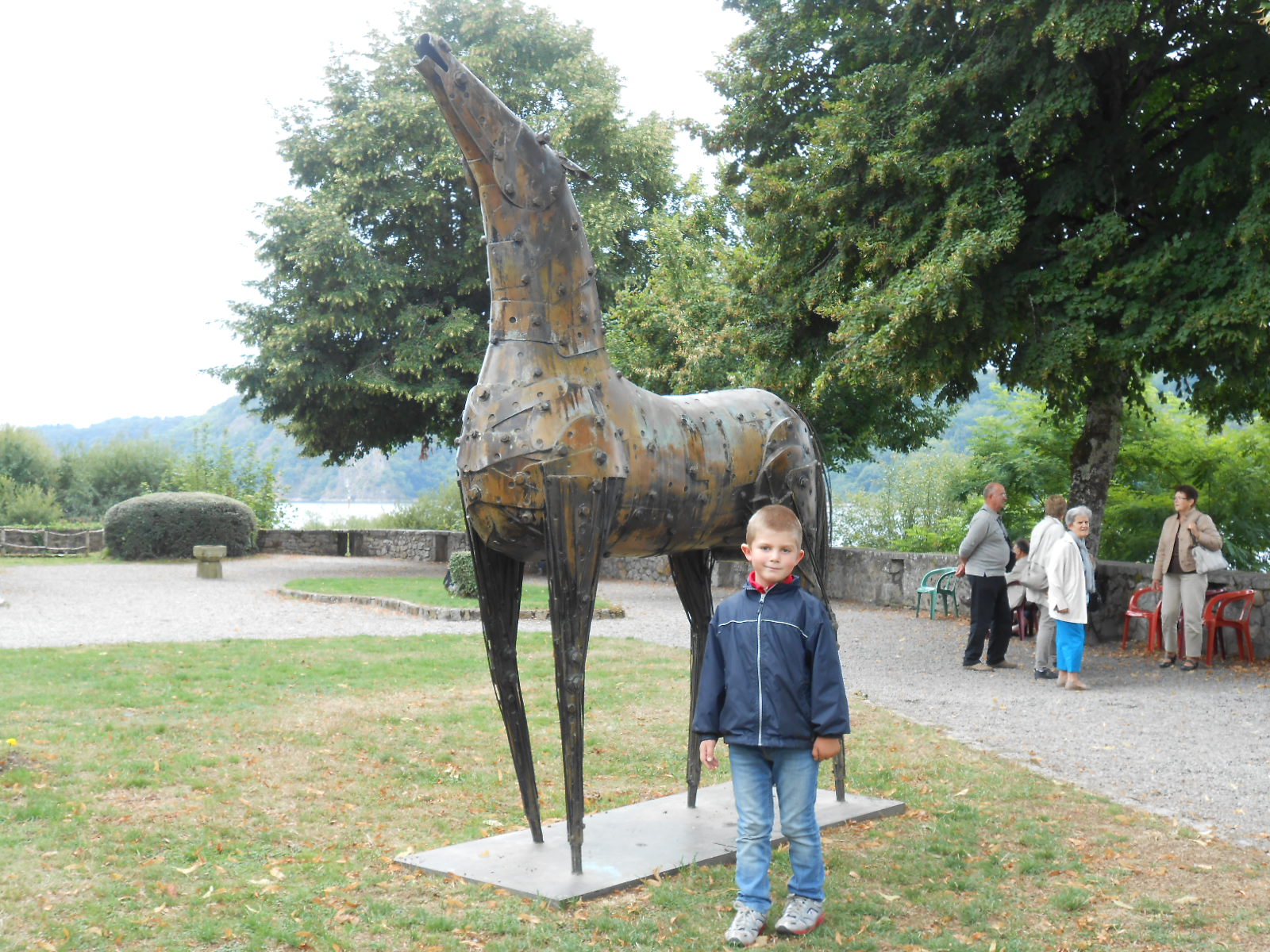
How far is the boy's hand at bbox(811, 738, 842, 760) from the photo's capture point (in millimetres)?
4336

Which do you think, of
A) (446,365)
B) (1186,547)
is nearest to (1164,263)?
(1186,547)

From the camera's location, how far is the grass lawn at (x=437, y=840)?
4559mm

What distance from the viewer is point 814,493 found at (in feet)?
19.1

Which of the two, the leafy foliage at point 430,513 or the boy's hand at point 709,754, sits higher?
the leafy foliage at point 430,513

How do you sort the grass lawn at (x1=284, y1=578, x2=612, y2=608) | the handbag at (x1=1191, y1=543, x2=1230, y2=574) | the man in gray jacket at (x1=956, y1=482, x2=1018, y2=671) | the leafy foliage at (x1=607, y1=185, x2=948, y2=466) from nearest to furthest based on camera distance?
the handbag at (x1=1191, y1=543, x2=1230, y2=574), the man in gray jacket at (x1=956, y1=482, x2=1018, y2=671), the grass lawn at (x1=284, y1=578, x2=612, y2=608), the leafy foliage at (x1=607, y1=185, x2=948, y2=466)

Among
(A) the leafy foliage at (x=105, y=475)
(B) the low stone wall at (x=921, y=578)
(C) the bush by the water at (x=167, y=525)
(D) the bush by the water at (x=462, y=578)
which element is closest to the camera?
(B) the low stone wall at (x=921, y=578)

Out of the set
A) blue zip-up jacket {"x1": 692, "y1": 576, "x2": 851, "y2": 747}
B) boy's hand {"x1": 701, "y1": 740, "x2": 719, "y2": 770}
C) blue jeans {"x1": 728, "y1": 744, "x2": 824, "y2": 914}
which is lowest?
blue jeans {"x1": 728, "y1": 744, "x2": 824, "y2": 914}

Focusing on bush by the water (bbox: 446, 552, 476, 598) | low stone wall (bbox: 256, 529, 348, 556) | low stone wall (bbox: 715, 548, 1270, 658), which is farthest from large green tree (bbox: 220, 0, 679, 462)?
low stone wall (bbox: 715, 548, 1270, 658)

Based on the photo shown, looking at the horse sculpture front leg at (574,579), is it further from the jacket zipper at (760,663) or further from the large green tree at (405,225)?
the large green tree at (405,225)

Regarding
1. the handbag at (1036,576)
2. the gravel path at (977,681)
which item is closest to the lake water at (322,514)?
the gravel path at (977,681)

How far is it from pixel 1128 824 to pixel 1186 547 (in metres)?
6.43

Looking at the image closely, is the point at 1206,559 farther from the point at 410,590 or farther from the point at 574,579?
the point at 410,590

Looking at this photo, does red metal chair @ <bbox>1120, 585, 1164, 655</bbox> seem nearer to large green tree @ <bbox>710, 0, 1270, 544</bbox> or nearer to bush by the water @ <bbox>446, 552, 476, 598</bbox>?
large green tree @ <bbox>710, 0, 1270, 544</bbox>

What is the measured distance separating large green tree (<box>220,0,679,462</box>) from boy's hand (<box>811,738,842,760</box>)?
755 inches
